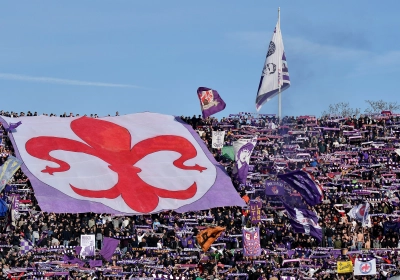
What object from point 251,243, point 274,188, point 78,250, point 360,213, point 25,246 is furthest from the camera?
point 274,188

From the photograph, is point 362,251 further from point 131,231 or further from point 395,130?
point 395,130

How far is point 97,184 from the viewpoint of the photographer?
147 ft

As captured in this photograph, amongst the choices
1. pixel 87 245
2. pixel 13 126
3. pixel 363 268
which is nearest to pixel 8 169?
pixel 87 245

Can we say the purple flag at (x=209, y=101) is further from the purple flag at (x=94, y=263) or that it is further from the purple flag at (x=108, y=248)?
the purple flag at (x=94, y=263)

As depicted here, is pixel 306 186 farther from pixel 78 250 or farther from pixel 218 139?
pixel 218 139

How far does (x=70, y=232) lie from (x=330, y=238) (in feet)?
32.1

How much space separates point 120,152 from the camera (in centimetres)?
4781

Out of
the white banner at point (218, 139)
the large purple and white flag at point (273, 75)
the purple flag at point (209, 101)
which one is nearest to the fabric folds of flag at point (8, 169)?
the white banner at point (218, 139)

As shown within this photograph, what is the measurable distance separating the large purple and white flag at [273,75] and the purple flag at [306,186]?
11859 mm

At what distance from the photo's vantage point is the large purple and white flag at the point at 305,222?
3912 centimetres

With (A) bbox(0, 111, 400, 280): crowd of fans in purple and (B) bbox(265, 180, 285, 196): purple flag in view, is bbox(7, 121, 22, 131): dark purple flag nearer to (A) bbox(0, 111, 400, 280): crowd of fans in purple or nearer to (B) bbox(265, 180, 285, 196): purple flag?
(A) bbox(0, 111, 400, 280): crowd of fans in purple

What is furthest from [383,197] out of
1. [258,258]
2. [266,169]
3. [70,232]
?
[70,232]

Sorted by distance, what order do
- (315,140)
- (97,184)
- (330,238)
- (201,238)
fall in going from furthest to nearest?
(315,140), (97,184), (330,238), (201,238)

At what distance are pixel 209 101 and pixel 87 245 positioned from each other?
15.8 metres
